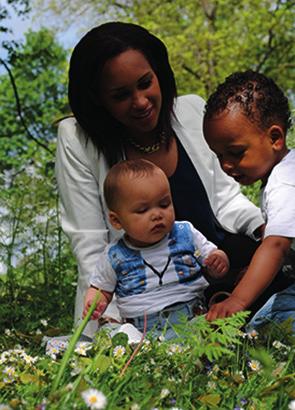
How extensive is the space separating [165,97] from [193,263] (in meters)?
1.05

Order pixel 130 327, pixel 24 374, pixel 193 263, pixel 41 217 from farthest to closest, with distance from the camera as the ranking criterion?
pixel 41 217, pixel 193 263, pixel 130 327, pixel 24 374

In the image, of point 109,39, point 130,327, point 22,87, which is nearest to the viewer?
point 130,327

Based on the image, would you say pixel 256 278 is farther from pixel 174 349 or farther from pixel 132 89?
pixel 132 89

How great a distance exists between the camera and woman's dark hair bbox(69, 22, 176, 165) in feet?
11.4

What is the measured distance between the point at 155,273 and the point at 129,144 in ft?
2.98

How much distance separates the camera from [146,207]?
3.00 metres

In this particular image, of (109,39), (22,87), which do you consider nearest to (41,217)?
(109,39)

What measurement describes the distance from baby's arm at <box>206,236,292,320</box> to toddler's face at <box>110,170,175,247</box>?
535 millimetres

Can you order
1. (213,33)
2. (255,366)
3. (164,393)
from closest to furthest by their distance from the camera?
(164,393) → (255,366) → (213,33)

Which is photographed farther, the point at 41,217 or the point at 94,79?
the point at 41,217

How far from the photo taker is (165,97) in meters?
3.81

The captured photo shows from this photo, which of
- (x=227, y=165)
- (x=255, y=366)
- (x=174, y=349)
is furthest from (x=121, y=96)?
(x=255, y=366)

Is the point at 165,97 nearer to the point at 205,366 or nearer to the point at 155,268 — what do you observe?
the point at 155,268

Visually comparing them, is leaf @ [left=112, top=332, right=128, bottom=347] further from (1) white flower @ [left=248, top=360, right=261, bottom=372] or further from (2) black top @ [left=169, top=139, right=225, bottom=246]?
(2) black top @ [left=169, top=139, right=225, bottom=246]
